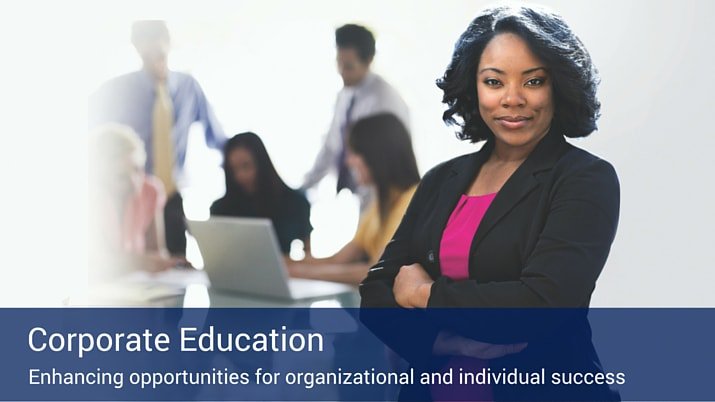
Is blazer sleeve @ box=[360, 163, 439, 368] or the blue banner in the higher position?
blazer sleeve @ box=[360, 163, 439, 368]

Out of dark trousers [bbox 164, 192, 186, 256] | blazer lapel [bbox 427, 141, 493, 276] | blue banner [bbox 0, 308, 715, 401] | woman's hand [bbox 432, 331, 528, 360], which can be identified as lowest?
dark trousers [bbox 164, 192, 186, 256]

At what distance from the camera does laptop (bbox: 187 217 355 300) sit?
273 centimetres

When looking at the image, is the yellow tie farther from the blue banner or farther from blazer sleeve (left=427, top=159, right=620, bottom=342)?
blazer sleeve (left=427, top=159, right=620, bottom=342)

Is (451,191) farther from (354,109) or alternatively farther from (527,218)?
(354,109)

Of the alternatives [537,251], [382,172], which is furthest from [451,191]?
[382,172]

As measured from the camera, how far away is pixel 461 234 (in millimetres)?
1451

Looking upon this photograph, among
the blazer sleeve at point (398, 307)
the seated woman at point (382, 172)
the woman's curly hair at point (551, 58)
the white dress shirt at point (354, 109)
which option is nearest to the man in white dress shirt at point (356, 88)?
the white dress shirt at point (354, 109)

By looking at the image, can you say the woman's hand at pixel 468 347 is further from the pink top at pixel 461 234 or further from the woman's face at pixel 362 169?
the woman's face at pixel 362 169

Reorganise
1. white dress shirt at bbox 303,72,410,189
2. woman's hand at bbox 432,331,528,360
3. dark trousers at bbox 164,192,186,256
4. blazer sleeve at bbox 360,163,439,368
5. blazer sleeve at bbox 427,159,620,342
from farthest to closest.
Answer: dark trousers at bbox 164,192,186,256 < white dress shirt at bbox 303,72,410,189 < blazer sleeve at bbox 360,163,439,368 < woman's hand at bbox 432,331,528,360 < blazer sleeve at bbox 427,159,620,342

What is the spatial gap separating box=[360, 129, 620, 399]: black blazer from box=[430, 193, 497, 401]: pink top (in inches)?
0.6

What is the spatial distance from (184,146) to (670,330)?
3.36 m

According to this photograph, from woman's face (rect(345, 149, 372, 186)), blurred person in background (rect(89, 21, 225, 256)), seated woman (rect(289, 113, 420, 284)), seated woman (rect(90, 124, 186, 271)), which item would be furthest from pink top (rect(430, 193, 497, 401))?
blurred person in background (rect(89, 21, 225, 256))

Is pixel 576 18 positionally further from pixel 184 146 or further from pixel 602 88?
pixel 184 146

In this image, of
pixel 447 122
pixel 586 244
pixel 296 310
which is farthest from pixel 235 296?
pixel 586 244
